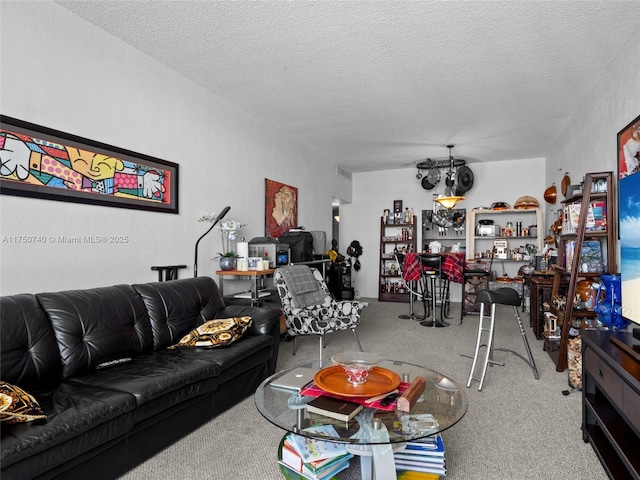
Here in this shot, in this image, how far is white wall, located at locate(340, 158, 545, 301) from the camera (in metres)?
7.23

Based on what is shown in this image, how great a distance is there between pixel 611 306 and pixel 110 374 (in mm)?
3434

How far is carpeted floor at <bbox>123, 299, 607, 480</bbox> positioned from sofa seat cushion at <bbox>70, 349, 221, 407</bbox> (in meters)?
0.36

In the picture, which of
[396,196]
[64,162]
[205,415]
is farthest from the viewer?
[396,196]

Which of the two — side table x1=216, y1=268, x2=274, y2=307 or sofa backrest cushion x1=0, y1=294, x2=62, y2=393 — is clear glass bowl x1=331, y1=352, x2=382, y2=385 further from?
side table x1=216, y1=268, x2=274, y2=307

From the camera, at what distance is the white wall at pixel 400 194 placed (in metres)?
7.23

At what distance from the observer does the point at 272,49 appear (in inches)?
130

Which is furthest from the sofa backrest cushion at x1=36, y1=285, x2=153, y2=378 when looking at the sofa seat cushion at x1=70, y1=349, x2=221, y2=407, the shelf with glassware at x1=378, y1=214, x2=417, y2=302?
the shelf with glassware at x1=378, y1=214, x2=417, y2=302

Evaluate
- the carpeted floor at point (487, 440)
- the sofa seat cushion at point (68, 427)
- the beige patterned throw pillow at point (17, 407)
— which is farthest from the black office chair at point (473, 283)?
the beige patterned throw pillow at point (17, 407)

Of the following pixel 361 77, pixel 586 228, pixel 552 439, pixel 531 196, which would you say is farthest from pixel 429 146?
pixel 552 439

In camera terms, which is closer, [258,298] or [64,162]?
[64,162]

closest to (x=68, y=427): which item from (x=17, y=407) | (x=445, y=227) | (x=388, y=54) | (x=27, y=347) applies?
(x=17, y=407)

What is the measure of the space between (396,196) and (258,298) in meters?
4.94

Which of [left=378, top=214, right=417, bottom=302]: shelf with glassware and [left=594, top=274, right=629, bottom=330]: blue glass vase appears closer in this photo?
[left=594, top=274, right=629, bottom=330]: blue glass vase

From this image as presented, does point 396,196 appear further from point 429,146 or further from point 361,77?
point 361,77
